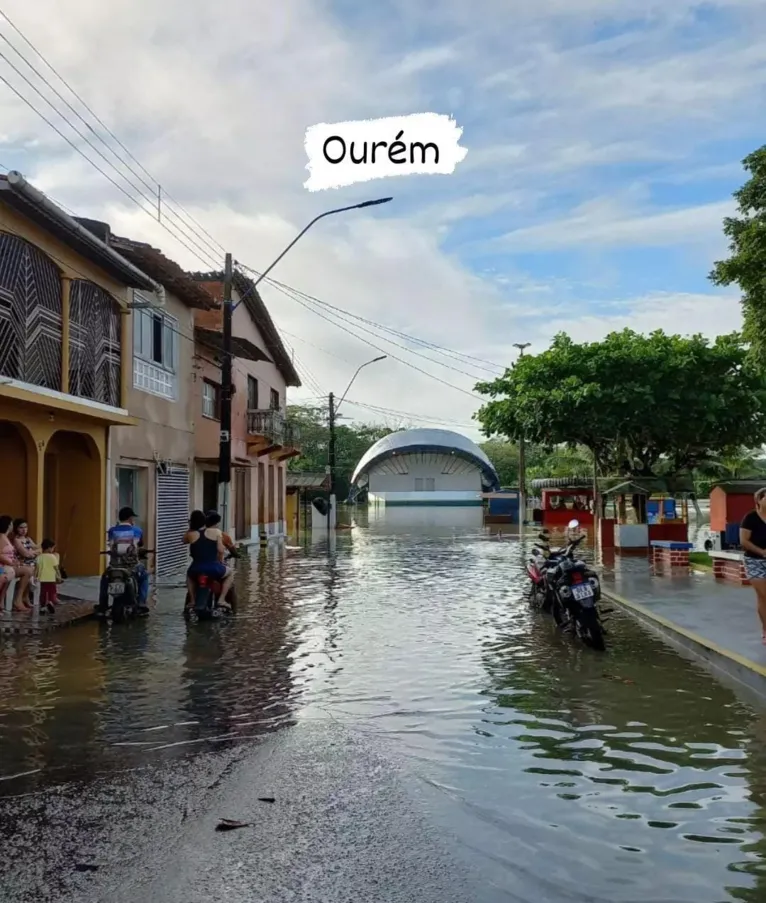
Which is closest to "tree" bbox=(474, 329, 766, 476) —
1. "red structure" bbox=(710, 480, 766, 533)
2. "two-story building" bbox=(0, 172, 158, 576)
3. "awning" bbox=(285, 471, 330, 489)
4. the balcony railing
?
"red structure" bbox=(710, 480, 766, 533)

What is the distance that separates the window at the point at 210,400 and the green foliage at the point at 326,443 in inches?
1472

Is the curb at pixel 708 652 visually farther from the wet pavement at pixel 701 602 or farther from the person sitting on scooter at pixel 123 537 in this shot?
the person sitting on scooter at pixel 123 537

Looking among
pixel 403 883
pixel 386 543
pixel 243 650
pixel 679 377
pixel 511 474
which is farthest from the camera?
pixel 511 474

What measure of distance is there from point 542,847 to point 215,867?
1.58m

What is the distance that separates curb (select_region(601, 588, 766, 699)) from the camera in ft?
27.3

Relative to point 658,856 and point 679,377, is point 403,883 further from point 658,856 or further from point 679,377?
point 679,377

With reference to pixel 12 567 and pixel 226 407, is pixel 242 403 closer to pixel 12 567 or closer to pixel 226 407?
pixel 226 407

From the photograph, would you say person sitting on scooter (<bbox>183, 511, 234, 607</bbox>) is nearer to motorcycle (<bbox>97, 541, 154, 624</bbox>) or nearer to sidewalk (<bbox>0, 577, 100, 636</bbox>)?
motorcycle (<bbox>97, 541, 154, 624</bbox>)

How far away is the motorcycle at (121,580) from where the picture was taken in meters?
13.0

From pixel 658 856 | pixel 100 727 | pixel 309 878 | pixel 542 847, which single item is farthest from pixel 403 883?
pixel 100 727

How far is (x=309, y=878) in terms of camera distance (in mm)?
4168

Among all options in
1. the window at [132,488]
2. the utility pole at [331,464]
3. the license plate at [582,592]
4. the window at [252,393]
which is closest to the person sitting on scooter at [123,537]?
the window at [132,488]

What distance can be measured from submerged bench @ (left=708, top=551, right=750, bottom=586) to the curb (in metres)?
3.28

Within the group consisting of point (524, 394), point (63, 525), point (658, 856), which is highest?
point (524, 394)
